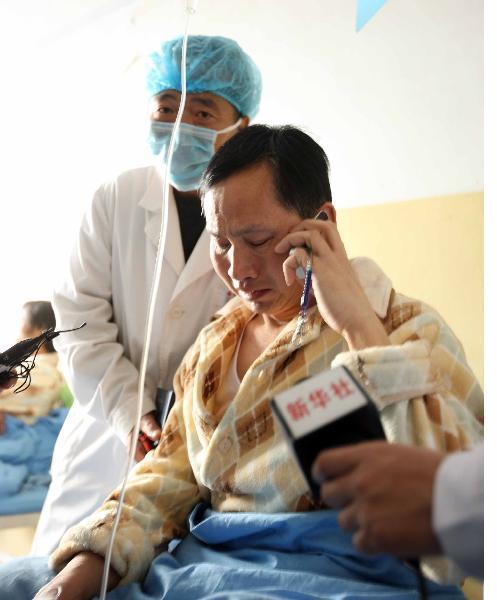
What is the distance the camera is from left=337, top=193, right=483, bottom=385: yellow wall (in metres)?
1.40

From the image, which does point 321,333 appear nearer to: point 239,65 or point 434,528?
point 434,528

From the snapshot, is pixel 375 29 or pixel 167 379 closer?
pixel 167 379

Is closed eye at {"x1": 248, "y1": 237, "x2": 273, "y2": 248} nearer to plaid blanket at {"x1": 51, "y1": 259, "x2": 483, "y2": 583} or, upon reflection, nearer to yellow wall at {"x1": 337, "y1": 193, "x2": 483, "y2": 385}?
plaid blanket at {"x1": 51, "y1": 259, "x2": 483, "y2": 583}

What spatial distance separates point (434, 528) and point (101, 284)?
1.28m

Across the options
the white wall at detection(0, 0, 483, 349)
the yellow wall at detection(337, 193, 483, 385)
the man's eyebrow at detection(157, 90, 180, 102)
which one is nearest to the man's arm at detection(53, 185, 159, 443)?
the white wall at detection(0, 0, 483, 349)

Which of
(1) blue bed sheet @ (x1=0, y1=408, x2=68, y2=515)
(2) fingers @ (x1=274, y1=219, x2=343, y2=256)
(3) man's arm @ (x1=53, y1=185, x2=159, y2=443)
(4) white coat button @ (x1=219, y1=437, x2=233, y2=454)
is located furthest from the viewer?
(1) blue bed sheet @ (x1=0, y1=408, x2=68, y2=515)

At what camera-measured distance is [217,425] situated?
3.50 ft

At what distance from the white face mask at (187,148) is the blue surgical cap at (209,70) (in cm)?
9

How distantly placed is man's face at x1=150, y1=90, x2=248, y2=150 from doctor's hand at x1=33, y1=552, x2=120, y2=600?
3.05 ft

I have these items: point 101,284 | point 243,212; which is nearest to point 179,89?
point 101,284

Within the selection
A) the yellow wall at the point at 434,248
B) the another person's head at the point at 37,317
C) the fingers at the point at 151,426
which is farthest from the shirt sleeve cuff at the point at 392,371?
the another person's head at the point at 37,317

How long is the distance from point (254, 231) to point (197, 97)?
618 millimetres

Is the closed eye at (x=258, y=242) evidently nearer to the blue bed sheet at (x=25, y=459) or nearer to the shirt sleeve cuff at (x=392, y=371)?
the shirt sleeve cuff at (x=392, y=371)

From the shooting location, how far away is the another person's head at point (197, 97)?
59.2 inches
